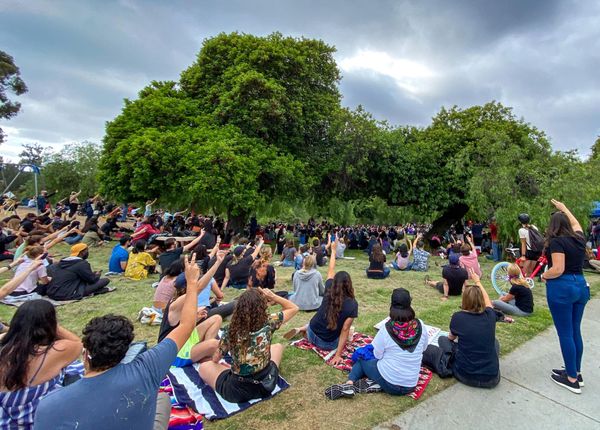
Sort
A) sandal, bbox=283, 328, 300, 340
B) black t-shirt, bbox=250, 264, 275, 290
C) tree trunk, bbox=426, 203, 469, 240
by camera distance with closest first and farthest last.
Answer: sandal, bbox=283, 328, 300, 340, black t-shirt, bbox=250, 264, 275, 290, tree trunk, bbox=426, 203, 469, 240

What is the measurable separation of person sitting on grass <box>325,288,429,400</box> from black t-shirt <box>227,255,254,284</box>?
518 centimetres

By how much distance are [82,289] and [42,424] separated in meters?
6.68

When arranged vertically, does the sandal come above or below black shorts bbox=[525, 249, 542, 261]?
below

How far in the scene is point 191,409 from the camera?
130 inches

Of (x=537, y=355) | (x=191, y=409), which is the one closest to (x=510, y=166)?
(x=537, y=355)

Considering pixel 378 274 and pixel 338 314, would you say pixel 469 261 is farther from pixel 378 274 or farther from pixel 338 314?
pixel 338 314

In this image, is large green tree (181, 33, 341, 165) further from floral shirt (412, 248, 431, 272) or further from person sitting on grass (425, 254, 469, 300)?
person sitting on grass (425, 254, 469, 300)

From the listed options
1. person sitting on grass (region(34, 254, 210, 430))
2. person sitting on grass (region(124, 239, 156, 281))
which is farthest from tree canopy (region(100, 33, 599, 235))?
person sitting on grass (region(34, 254, 210, 430))

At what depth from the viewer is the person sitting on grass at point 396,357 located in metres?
3.58

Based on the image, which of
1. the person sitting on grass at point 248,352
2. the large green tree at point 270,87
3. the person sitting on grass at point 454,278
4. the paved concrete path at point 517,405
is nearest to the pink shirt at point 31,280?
the person sitting on grass at point 248,352

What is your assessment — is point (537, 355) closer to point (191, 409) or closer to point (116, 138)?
point (191, 409)

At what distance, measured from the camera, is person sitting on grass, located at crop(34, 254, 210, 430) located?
6.19ft

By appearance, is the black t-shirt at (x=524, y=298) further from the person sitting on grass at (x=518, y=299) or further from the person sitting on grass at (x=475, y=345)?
the person sitting on grass at (x=475, y=345)

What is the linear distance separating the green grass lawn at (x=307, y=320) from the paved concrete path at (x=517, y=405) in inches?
7.8
